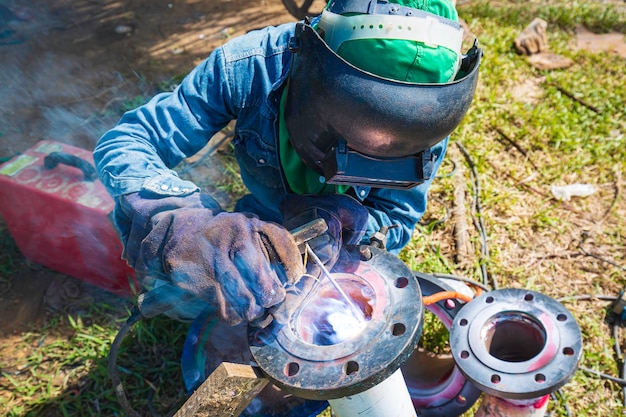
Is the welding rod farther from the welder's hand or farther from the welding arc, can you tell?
the welding arc

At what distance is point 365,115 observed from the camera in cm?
157

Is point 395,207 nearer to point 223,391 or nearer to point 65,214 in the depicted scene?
point 223,391

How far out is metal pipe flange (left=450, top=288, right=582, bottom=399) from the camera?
6.48 feet

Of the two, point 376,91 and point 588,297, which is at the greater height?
point 376,91

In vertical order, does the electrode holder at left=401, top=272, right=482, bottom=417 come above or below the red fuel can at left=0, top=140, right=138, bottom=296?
below

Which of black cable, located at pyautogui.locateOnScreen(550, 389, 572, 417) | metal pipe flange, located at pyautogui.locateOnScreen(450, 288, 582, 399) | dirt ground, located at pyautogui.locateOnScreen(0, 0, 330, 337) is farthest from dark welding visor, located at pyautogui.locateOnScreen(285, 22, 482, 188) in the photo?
dirt ground, located at pyautogui.locateOnScreen(0, 0, 330, 337)

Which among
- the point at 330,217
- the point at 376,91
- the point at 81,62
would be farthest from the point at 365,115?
the point at 81,62

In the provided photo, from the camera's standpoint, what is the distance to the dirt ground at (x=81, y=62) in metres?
3.14

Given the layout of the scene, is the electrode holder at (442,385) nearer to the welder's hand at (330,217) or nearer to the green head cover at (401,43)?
the welder's hand at (330,217)

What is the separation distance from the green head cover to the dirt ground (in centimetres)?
220

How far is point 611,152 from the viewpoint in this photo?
13.3 ft

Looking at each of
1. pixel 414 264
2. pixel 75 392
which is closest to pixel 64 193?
pixel 75 392

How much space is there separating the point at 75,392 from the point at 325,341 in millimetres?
1615

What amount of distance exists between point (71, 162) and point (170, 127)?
904 mm
